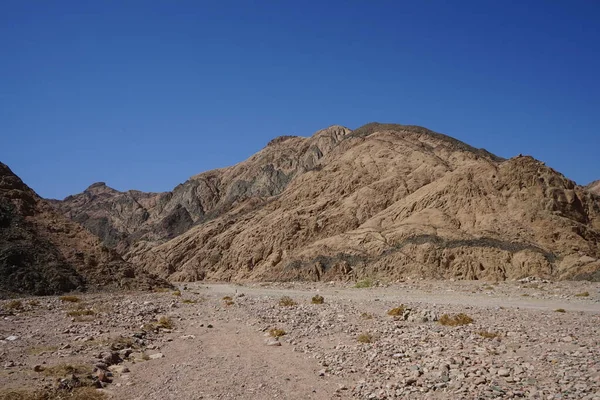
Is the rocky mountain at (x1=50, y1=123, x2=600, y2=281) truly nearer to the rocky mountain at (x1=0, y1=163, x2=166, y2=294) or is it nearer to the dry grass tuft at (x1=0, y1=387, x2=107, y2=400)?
the rocky mountain at (x1=0, y1=163, x2=166, y2=294)

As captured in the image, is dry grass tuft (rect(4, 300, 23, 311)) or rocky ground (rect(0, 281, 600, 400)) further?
dry grass tuft (rect(4, 300, 23, 311))

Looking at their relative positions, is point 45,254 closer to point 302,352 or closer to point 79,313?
point 79,313

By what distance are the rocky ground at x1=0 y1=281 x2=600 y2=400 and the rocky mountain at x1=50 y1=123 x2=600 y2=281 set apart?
18.4 metres

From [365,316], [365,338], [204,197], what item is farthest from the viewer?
[204,197]

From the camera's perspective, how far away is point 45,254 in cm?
2908

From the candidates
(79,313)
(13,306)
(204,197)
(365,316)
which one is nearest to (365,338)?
(365,316)

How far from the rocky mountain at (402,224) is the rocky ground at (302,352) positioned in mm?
18411

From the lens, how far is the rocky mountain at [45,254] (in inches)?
1071

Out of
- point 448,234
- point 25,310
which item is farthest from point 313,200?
point 25,310

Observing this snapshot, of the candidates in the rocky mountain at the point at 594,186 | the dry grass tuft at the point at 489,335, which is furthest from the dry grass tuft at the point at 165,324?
the rocky mountain at the point at 594,186

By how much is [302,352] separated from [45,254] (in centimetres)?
2138

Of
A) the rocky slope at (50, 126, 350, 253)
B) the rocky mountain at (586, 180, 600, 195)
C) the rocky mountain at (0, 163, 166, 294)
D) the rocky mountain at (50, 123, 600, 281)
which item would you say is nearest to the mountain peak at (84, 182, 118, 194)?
the rocky slope at (50, 126, 350, 253)

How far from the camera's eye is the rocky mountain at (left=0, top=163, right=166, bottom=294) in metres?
27.2

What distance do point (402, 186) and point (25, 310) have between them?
44.9 metres
